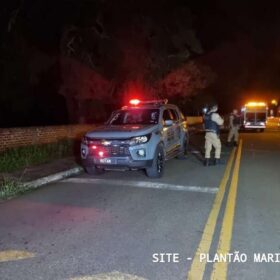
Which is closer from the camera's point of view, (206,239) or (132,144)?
(206,239)

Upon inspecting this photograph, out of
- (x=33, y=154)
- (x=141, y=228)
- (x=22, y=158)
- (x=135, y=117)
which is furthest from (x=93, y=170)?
(x=141, y=228)

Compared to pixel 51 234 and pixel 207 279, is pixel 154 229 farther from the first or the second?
pixel 207 279

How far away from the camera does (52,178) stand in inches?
430

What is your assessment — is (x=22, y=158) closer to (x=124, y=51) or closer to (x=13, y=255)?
(x=13, y=255)

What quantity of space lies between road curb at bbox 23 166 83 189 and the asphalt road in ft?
1.25

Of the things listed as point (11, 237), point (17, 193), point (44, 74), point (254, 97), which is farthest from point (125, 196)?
point (254, 97)

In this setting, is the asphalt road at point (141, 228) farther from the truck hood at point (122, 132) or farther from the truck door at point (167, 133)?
the truck door at point (167, 133)


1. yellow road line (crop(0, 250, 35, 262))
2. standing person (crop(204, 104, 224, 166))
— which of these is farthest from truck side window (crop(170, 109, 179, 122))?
yellow road line (crop(0, 250, 35, 262))

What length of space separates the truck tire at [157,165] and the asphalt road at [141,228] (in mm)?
214

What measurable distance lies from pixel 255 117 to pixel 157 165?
2696cm

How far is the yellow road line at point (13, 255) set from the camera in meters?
5.29

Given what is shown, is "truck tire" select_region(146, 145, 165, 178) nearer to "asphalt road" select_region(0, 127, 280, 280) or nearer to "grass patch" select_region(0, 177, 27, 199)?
"asphalt road" select_region(0, 127, 280, 280)

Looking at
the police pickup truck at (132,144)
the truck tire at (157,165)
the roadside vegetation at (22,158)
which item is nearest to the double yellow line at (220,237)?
the truck tire at (157,165)

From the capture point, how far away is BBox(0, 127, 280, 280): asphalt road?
493cm
